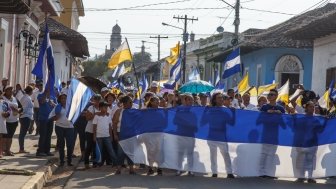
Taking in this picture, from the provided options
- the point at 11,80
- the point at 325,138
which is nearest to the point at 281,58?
the point at 11,80

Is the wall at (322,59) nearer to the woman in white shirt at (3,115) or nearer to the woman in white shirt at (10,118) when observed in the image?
the woman in white shirt at (10,118)

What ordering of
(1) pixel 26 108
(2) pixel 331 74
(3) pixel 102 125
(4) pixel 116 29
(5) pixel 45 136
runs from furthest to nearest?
(4) pixel 116 29 → (2) pixel 331 74 → (1) pixel 26 108 → (5) pixel 45 136 → (3) pixel 102 125

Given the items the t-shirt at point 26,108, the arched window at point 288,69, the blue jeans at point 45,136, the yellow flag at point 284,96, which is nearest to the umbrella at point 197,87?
the yellow flag at point 284,96

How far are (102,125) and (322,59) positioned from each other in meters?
15.0

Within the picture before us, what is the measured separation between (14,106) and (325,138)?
6366 mm

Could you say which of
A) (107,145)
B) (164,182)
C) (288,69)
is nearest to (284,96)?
(107,145)

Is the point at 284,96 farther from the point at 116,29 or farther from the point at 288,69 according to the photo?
the point at 116,29

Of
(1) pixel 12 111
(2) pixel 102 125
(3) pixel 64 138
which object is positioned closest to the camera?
(2) pixel 102 125

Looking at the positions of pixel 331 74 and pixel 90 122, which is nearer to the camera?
pixel 90 122

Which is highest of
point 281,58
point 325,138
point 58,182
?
point 281,58

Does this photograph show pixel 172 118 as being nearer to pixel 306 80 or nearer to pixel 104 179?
pixel 104 179

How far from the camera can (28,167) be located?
11852 millimetres

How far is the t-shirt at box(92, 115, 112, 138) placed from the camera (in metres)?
12.6

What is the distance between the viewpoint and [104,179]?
37.9ft
